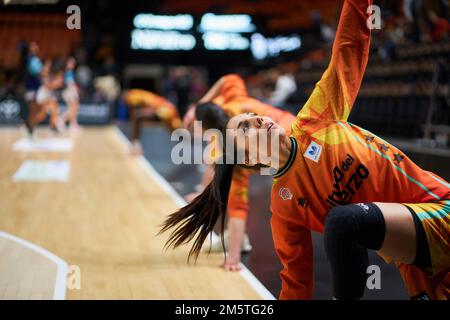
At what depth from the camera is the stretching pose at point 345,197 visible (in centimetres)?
156

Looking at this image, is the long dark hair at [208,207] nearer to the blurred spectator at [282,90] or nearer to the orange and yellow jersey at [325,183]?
the orange and yellow jersey at [325,183]

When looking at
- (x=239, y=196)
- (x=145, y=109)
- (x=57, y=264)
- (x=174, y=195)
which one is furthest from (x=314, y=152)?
(x=145, y=109)

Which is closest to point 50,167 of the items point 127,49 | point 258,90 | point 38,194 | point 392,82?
point 38,194

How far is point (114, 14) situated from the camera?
19188 mm

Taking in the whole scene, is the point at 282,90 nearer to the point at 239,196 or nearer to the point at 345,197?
the point at 239,196

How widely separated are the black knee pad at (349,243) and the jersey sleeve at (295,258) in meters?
0.32

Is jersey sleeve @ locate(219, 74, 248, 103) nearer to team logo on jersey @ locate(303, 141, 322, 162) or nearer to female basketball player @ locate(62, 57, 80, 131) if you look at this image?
team logo on jersey @ locate(303, 141, 322, 162)

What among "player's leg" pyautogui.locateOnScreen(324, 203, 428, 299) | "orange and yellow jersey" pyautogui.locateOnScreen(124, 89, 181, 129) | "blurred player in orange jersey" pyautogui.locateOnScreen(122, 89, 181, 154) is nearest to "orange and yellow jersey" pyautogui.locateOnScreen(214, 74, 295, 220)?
"player's leg" pyautogui.locateOnScreen(324, 203, 428, 299)

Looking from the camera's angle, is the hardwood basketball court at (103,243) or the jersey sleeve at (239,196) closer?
the hardwood basketball court at (103,243)

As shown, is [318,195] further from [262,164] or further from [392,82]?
[392,82]

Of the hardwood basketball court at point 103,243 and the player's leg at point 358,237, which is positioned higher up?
the player's leg at point 358,237

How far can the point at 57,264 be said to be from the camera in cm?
360

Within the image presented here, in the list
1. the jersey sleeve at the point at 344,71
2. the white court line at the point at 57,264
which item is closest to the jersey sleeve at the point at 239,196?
the white court line at the point at 57,264

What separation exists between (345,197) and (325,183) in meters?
0.07
